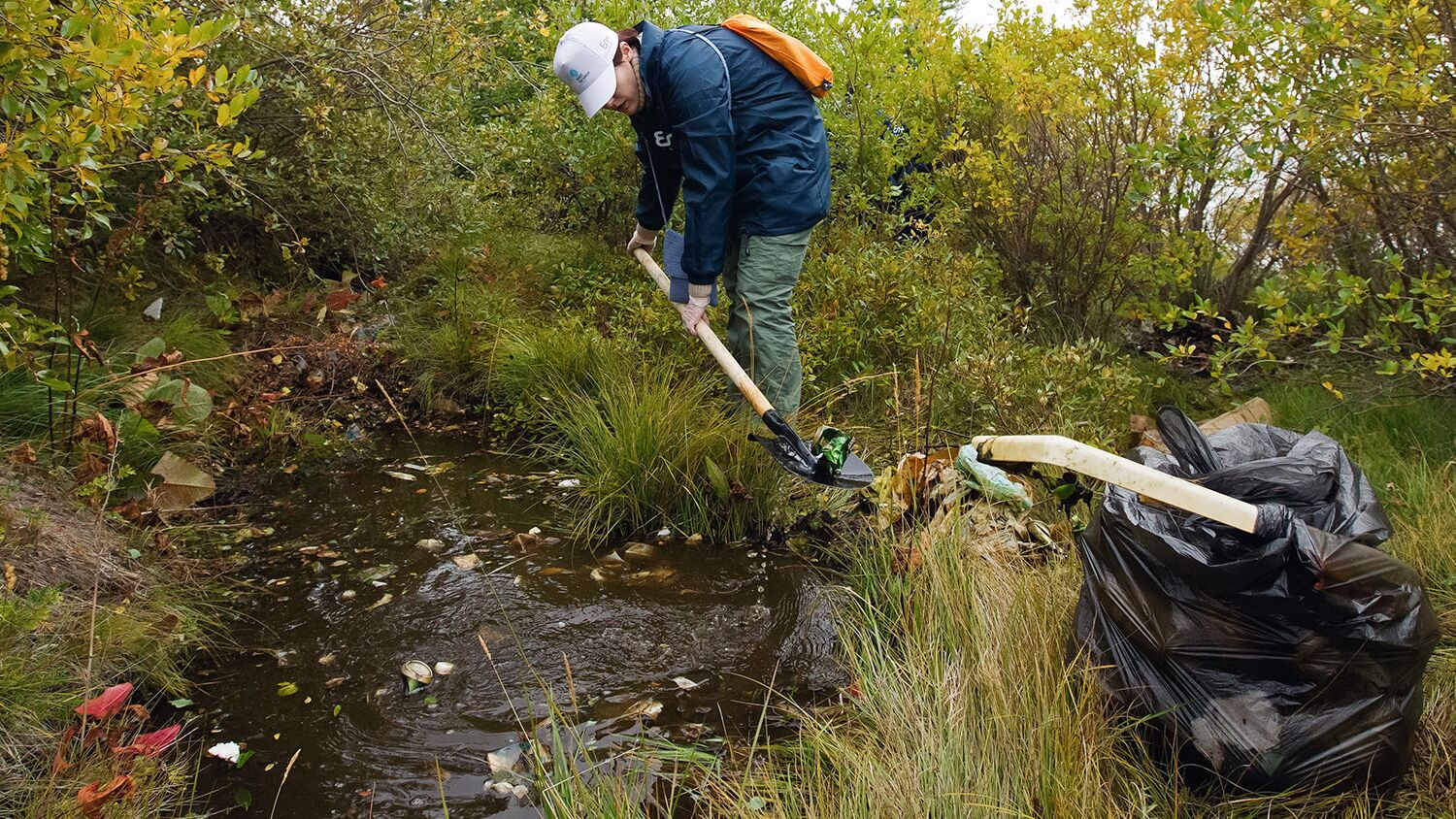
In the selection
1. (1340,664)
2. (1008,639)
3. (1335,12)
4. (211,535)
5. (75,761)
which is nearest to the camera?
(1340,664)

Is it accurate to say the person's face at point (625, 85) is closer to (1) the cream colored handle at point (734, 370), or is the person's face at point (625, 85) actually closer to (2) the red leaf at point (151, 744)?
(1) the cream colored handle at point (734, 370)

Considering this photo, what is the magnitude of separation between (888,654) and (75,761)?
1962 millimetres

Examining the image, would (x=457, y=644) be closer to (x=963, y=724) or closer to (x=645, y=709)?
(x=645, y=709)

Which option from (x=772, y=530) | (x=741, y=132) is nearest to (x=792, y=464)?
(x=772, y=530)

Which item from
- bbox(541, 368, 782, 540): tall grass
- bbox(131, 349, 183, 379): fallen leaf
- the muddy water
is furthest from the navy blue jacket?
bbox(131, 349, 183, 379): fallen leaf

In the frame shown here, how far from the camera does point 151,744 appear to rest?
225 centimetres

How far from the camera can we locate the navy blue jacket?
363cm

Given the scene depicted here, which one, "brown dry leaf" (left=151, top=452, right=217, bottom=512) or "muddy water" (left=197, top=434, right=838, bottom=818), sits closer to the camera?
"muddy water" (left=197, top=434, right=838, bottom=818)

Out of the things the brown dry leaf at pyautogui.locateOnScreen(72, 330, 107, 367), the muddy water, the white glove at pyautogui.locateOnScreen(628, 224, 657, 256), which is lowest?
the muddy water

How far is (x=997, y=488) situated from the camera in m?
3.06

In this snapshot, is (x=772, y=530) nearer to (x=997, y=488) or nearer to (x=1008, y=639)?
(x=997, y=488)

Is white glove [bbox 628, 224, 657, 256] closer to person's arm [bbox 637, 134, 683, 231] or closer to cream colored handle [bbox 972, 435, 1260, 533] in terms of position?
person's arm [bbox 637, 134, 683, 231]

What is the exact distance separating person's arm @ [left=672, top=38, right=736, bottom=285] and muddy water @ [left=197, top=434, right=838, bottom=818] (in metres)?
1.18

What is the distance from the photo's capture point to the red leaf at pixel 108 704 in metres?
2.14
